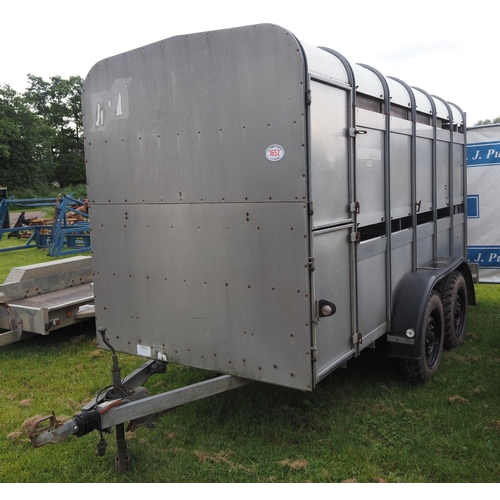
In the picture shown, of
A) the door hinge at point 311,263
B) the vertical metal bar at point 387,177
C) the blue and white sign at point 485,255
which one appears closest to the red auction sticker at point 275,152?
the door hinge at point 311,263

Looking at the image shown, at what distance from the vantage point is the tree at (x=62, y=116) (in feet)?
154

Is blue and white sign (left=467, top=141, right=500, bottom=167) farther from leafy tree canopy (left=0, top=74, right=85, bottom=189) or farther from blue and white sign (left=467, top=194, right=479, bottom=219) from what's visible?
leafy tree canopy (left=0, top=74, right=85, bottom=189)

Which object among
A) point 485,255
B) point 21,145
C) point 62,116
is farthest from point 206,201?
point 62,116

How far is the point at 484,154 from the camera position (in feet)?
25.8

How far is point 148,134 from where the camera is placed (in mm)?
3906

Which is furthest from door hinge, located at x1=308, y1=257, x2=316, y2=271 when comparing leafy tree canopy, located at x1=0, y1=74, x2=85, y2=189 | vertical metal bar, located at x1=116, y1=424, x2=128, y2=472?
leafy tree canopy, located at x1=0, y1=74, x2=85, y2=189

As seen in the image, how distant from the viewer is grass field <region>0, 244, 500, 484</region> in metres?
3.61

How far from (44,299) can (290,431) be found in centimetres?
374

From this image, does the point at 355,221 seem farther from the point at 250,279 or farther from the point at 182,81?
the point at 182,81

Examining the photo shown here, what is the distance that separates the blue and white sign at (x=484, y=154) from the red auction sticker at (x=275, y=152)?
5.51m

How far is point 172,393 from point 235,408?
3.18 feet

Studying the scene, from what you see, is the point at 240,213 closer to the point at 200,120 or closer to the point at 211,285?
the point at 211,285

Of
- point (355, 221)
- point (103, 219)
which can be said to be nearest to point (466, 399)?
point (355, 221)

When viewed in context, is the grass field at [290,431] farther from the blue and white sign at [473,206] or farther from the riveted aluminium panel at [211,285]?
the blue and white sign at [473,206]
